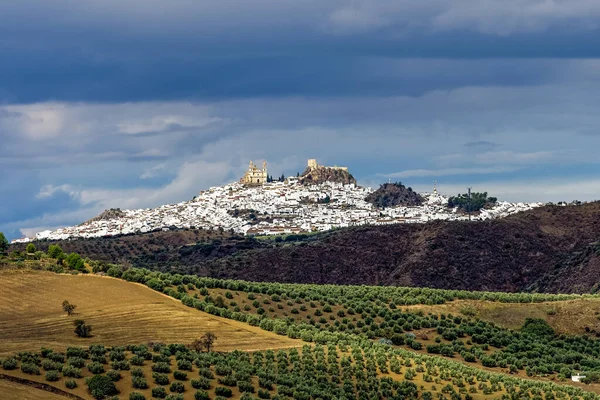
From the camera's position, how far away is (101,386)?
40.1 meters

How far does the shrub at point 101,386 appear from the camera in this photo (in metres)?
39.7

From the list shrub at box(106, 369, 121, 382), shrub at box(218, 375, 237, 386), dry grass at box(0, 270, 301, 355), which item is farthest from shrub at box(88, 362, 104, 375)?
shrub at box(218, 375, 237, 386)

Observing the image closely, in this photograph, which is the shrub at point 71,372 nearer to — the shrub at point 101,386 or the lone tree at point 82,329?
the shrub at point 101,386

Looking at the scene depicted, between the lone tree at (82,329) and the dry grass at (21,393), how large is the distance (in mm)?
13627

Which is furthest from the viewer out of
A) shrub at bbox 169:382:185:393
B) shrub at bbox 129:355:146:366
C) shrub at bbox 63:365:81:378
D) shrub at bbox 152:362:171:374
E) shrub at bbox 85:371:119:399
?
shrub at bbox 129:355:146:366

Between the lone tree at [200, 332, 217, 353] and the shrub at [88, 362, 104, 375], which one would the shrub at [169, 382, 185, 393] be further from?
the lone tree at [200, 332, 217, 353]

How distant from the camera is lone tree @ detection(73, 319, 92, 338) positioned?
175 feet

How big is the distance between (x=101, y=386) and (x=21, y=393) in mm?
3470

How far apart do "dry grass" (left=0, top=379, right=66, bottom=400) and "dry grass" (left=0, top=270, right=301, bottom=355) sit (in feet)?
24.5

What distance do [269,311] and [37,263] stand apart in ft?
65.1

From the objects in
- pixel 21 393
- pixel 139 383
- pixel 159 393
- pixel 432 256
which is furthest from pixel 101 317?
pixel 432 256

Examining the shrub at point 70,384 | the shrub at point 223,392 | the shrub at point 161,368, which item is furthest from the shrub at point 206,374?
the shrub at point 70,384

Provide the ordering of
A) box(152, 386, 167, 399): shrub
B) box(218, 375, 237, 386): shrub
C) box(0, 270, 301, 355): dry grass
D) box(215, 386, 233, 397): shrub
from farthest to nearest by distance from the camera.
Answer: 1. box(0, 270, 301, 355): dry grass
2. box(218, 375, 237, 386): shrub
3. box(215, 386, 233, 397): shrub
4. box(152, 386, 167, 399): shrub

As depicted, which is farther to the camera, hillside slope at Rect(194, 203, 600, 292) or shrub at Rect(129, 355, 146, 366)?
hillside slope at Rect(194, 203, 600, 292)
